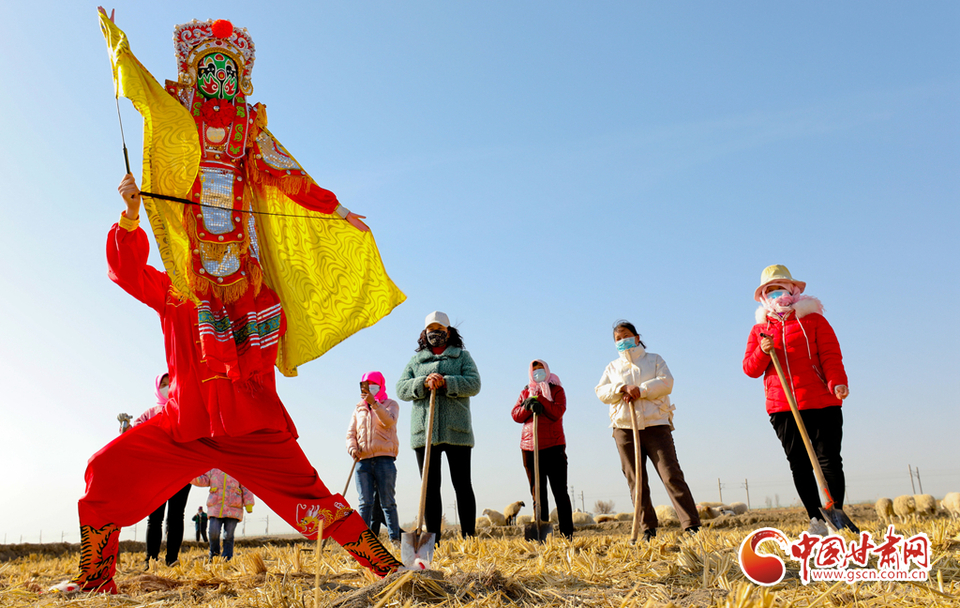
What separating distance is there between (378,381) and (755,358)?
433cm

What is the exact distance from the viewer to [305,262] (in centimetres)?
407

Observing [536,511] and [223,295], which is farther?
[536,511]

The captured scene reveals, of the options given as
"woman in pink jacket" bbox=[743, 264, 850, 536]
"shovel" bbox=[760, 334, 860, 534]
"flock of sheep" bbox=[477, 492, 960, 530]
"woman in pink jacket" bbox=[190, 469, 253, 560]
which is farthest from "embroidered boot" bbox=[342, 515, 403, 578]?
"flock of sheep" bbox=[477, 492, 960, 530]

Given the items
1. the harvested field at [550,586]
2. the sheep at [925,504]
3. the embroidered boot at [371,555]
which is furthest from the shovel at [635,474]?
the sheep at [925,504]

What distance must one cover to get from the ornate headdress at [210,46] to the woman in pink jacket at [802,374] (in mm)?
4039

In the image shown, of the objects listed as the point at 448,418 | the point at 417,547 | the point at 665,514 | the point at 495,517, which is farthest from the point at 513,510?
the point at 417,547

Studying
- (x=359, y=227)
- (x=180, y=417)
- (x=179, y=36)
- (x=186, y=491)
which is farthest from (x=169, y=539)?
(x=179, y=36)

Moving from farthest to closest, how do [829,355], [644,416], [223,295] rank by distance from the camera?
[644,416] → [829,355] → [223,295]

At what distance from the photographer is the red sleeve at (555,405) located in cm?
689

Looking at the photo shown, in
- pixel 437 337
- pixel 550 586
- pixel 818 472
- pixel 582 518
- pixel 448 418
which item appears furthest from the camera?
pixel 582 518

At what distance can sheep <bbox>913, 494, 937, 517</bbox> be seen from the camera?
13805 millimetres

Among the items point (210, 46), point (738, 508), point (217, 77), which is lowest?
point (738, 508)

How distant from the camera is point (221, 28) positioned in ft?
13.2

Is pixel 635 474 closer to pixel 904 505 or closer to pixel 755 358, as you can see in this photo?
pixel 755 358
